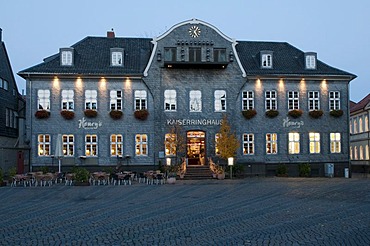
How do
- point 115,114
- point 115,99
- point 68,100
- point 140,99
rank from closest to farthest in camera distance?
point 115,114, point 68,100, point 115,99, point 140,99

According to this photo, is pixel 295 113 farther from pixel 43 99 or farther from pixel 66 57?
pixel 43 99

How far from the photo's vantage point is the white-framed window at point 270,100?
34.5 meters

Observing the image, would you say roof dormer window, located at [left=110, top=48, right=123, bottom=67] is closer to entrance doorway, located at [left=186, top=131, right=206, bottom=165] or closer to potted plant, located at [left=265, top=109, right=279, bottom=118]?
entrance doorway, located at [left=186, top=131, right=206, bottom=165]

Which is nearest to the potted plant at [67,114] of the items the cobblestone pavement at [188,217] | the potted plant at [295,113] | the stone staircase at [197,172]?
the stone staircase at [197,172]

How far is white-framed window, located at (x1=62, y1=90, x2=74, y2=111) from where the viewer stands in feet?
108

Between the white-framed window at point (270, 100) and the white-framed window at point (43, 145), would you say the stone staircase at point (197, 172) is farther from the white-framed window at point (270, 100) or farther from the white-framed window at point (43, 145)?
the white-framed window at point (43, 145)

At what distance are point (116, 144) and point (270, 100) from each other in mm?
11339

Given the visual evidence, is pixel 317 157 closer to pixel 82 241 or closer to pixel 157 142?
pixel 157 142

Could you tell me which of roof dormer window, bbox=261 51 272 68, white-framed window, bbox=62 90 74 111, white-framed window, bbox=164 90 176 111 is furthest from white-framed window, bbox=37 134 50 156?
roof dormer window, bbox=261 51 272 68

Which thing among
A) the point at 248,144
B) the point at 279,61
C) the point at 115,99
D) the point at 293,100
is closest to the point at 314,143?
the point at 293,100

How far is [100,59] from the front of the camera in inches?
1345

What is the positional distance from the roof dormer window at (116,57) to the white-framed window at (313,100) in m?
13.8

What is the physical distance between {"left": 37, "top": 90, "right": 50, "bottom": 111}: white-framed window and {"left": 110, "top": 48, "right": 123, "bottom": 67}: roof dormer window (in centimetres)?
494

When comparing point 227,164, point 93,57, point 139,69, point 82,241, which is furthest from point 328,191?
point 93,57
